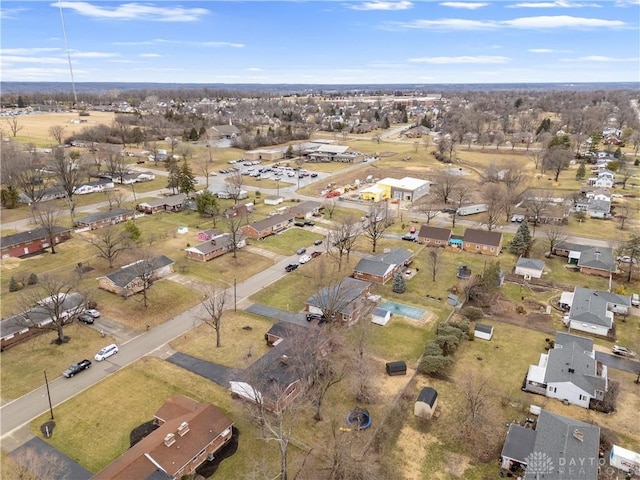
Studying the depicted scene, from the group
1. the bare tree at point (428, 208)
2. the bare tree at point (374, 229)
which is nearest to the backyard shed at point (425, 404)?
the bare tree at point (374, 229)

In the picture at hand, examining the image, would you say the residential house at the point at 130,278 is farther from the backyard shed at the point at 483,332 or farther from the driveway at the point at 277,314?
the backyard shed at the point at 483,332

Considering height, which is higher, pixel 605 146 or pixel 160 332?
pixel 605 146

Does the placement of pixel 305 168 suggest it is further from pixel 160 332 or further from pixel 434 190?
pixel 160 332

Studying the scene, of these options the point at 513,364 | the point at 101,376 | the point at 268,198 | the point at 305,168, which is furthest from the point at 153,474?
the point at 305,168

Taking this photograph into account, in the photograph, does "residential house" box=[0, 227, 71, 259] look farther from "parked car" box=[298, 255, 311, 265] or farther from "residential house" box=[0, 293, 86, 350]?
"parked car" box=[298, 255, 311, 265]

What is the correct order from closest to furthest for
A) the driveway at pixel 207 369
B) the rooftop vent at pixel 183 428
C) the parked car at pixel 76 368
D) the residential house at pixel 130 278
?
the rooftop vent at pixel 183 428 → the driveway at pixel 207 369 → the parked car at pixel 76 368 → the residential house at pixel 130 278

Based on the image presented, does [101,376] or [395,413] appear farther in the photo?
[101,376]

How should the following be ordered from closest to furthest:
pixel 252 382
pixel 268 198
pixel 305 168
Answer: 1. pixel 252 382
2. pixel 268 198
3. pixel 305 168

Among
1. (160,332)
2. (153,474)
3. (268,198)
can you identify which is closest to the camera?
(153,474)
